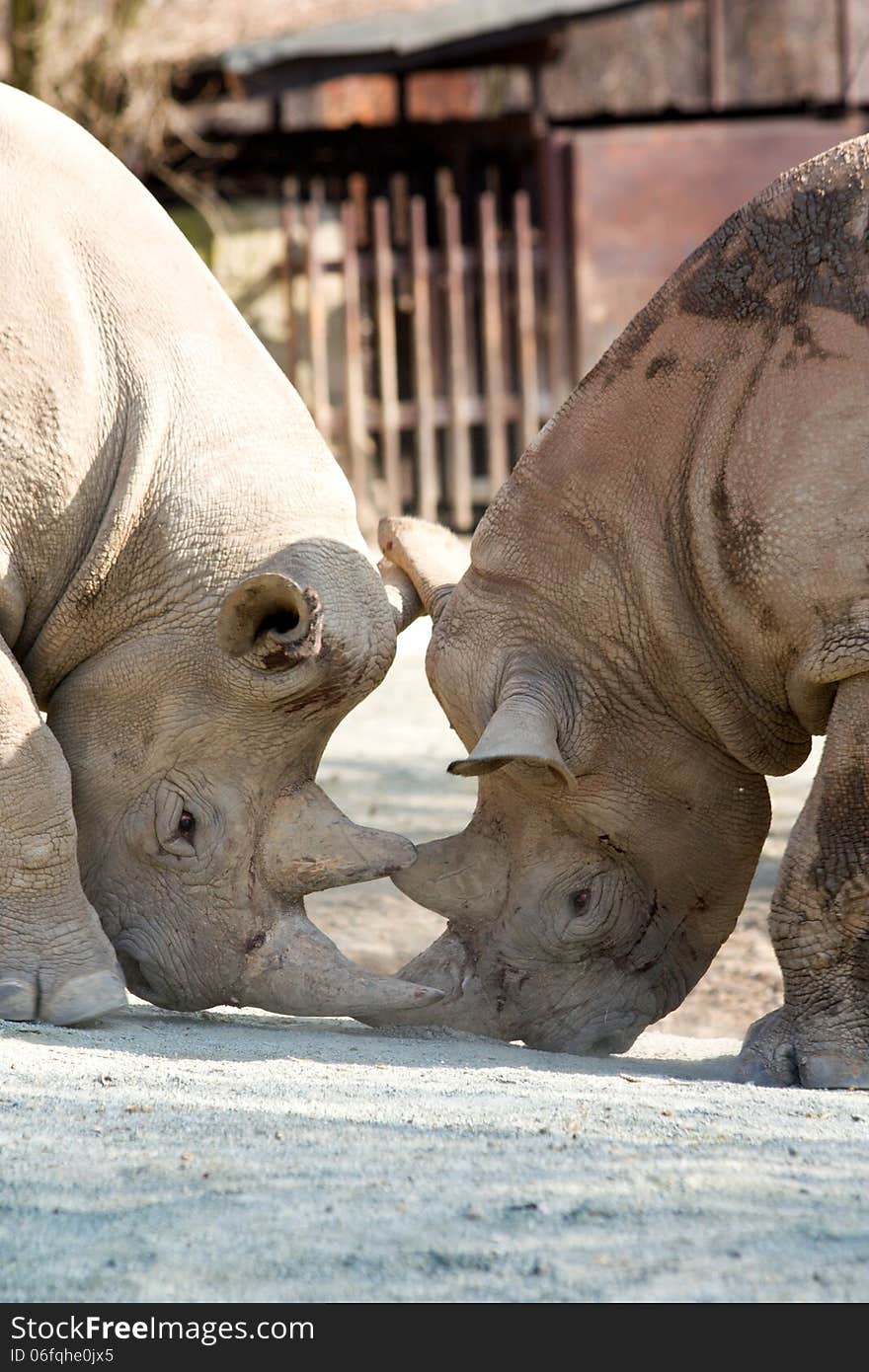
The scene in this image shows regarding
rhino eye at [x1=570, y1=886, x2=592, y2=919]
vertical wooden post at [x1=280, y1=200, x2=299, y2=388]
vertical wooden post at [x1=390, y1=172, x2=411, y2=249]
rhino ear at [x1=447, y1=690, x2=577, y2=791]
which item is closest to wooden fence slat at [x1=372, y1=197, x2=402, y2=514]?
vertical wooden post at [x1=390, y1=172, x2=411, y2=249]

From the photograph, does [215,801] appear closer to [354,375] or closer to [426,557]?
[426,557]

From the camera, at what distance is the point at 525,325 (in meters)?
17.4

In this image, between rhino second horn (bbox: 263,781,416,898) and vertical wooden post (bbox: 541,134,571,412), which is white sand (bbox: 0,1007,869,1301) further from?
vertical wooden post (bbox: 541,134,571,412)

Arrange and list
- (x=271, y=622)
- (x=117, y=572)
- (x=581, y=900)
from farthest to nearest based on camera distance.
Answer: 1. (x=581, y=900)
2. (x=117, y=572)
3. (x=271, y=622)

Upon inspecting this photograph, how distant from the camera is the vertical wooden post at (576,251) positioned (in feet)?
56.3

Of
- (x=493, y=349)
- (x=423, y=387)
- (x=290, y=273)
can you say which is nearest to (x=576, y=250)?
(x=493, y=349)

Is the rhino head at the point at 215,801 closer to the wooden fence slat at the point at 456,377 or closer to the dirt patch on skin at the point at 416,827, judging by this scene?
Answer: the dirt patch on skin at the point at 416,827

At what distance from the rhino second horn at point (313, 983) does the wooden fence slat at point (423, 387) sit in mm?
11458

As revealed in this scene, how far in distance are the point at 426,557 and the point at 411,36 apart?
11.5 m

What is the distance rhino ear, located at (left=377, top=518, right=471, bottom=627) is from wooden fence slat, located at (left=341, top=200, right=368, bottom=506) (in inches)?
410

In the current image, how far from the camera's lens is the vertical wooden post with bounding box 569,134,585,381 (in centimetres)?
1716

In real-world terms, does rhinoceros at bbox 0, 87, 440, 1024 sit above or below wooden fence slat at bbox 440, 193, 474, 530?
above

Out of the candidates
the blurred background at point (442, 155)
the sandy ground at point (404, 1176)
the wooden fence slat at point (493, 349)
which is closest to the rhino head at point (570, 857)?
the sandy ground at point (404, 1176)
